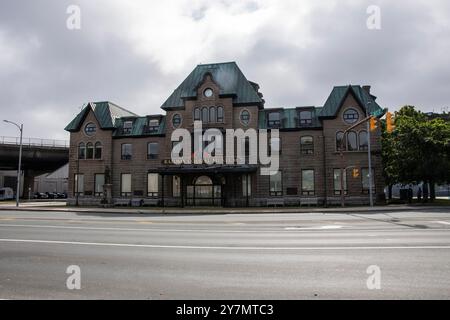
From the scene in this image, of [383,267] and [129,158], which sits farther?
[129,158]

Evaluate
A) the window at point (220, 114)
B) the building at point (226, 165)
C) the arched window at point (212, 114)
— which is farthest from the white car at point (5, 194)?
the window at point (220, 114)

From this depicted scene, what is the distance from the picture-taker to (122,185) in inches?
1610

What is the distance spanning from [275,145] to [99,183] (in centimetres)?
2006

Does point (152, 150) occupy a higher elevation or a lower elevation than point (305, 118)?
lower

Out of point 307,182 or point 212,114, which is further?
point 212,114

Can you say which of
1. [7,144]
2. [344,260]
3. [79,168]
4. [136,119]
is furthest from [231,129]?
[7,144]

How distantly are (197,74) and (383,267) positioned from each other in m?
36.0

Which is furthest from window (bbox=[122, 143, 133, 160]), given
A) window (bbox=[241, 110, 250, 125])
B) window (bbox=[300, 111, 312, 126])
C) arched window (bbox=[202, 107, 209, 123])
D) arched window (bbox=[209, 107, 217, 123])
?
window (bbox=[300, 111, 312, 126])

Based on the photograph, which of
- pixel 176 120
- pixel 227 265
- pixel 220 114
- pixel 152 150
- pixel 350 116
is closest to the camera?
pixel 227 265

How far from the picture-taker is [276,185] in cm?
3719

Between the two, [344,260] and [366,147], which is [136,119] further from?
[344,260]

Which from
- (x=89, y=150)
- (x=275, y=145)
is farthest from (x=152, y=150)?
(x=275, y=145)

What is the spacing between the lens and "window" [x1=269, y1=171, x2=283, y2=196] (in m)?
37.1

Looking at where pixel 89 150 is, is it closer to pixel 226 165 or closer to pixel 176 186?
pixel 176 186
